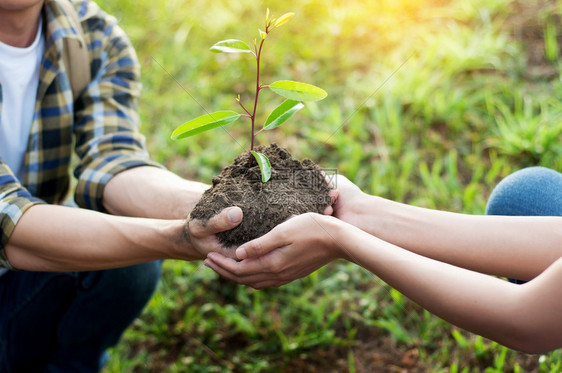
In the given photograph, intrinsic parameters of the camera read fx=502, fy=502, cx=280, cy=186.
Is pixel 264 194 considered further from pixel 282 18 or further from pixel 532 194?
pixel 532 194

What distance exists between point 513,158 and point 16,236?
2.21m

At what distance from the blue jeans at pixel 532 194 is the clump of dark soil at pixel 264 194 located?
0.54 meters

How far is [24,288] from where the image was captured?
1618 millimetres

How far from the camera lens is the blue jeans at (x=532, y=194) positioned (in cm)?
143

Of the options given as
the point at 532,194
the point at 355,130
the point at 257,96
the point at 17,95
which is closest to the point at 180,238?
the point at 257,96

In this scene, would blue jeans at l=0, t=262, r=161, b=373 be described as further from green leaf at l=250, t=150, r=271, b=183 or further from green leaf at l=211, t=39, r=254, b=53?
green leaf at l=211, t=39, r=254, b=53

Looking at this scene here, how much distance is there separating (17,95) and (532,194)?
5.25 ft

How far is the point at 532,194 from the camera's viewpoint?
4.77ft

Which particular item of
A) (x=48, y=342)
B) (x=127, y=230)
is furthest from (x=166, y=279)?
(x=127, y=230)

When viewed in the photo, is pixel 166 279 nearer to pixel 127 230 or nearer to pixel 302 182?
pixel 127 230

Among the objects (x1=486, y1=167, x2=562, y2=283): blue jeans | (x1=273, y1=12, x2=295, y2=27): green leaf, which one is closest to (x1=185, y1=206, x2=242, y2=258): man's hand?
(x1=273, y1=12, x2=295, y2=27): green leaf

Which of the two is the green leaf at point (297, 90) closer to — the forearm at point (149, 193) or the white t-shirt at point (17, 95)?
the forearm at point (149, 193)

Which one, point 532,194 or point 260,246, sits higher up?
point 532,194

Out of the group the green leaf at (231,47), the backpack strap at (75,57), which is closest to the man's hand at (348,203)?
the green leaf at (231,47)
